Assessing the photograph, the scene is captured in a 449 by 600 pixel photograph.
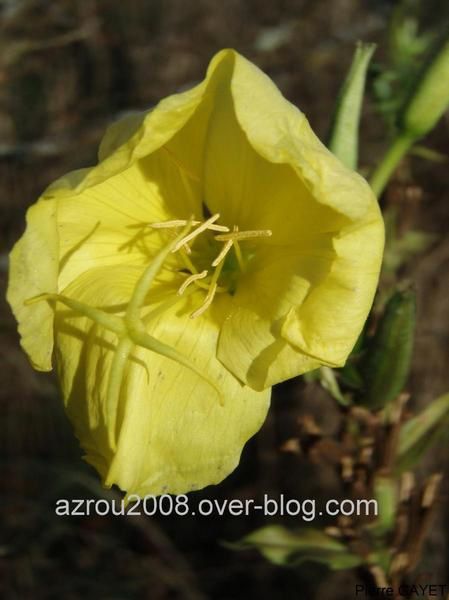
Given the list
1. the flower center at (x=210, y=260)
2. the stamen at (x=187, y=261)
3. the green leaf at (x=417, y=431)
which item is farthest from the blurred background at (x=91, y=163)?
the stamen at (x=187, y=261)

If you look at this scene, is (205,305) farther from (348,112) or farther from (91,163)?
(91,163)

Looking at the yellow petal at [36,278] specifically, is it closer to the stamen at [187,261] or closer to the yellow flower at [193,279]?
the yellow flower at [193,279]

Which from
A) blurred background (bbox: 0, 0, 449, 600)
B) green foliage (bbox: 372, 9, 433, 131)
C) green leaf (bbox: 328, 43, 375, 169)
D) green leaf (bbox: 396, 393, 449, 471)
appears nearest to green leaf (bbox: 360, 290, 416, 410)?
green leaf (bbox: 396, 393, 449, 471)

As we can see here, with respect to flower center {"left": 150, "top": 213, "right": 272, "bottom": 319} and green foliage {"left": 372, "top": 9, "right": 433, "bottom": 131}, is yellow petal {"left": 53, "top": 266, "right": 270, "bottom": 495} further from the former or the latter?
green foliage {"left": 372, "top": 9, "right": 433, "bottom": 131}

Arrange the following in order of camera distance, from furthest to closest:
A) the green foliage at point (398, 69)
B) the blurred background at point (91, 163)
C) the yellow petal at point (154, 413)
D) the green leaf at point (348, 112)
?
the blurred background at point (91, 163)
the green foliage at point (398, 69)
the green leaf at point (348, 112)
the yellow petal at point (154, 413)

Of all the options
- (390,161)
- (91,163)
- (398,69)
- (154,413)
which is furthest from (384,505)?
(91,163)

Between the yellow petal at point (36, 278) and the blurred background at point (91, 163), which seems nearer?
the yellow petal at point (36, 278)
